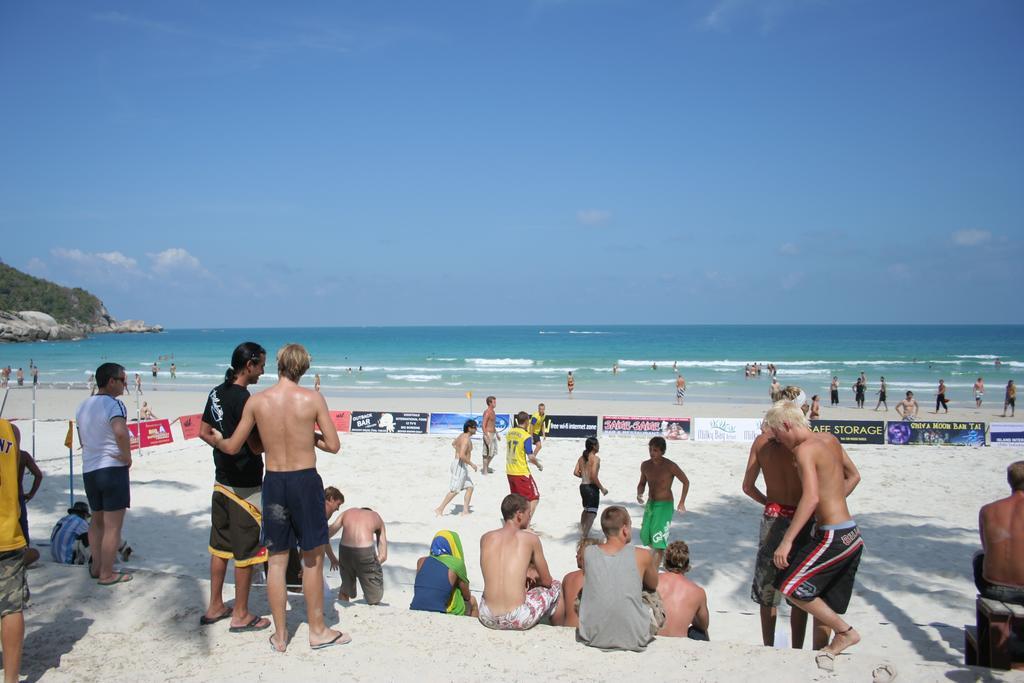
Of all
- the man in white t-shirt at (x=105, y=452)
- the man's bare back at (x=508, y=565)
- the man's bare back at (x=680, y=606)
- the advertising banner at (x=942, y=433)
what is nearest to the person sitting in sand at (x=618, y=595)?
the man's bare back at (x=680, y=606)

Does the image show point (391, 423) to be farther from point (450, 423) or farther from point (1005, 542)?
point (1005, 542)

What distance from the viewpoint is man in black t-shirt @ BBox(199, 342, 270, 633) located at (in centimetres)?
416

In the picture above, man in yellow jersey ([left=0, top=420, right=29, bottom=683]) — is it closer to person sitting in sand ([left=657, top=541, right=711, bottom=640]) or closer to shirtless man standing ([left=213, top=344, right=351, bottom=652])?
shirtless man standing ([left=213, top=344, right=351, bottom=652])

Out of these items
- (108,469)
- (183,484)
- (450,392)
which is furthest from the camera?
(450,392)

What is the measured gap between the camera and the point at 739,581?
25.2 ft

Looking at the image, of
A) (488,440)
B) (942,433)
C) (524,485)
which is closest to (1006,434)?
(942,433)

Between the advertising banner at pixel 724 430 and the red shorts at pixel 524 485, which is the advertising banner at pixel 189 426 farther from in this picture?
the advertising banner at pixel 724 430

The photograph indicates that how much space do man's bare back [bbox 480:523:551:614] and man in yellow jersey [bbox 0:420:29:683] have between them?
258 cm

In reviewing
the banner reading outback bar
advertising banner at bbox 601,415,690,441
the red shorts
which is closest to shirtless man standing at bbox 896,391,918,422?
the banner reading outback bar

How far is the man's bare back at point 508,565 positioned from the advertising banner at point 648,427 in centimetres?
1356

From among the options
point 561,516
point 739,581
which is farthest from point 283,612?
point 561,516

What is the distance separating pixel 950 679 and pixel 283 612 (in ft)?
12.2

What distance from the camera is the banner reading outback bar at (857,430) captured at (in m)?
17.1

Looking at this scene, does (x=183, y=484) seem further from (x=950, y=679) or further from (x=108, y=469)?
(x=950, y=679)
